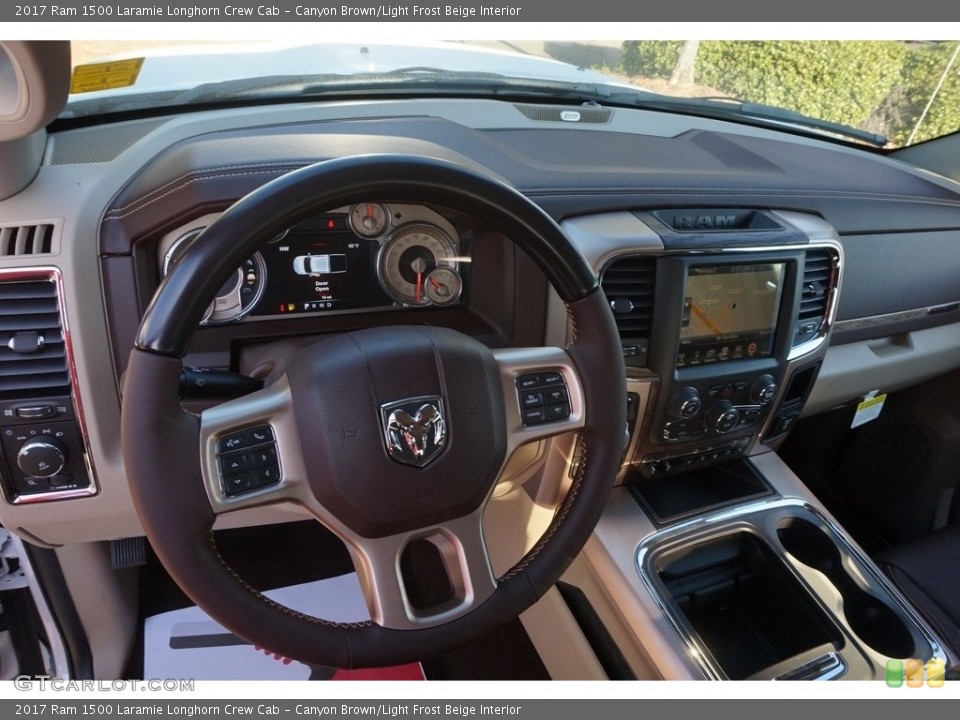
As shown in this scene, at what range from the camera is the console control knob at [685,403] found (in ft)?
4.61

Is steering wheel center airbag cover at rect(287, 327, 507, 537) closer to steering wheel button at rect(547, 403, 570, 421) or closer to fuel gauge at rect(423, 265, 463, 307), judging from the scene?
steering wheel button at rect(547, 403, 570, 421)

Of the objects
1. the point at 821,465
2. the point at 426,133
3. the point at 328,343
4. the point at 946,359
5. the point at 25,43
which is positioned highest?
the point at 25,43

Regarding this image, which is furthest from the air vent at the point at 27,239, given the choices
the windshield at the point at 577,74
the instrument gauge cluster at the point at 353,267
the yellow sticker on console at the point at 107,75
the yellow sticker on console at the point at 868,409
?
the yellow sticker on console at the point at 868,409

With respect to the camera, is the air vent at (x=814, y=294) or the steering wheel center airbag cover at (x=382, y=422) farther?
the air vent at (x=814, y=294)

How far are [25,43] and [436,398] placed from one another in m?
0.69

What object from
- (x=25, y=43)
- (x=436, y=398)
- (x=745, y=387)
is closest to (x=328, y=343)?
(x=436, y=398)

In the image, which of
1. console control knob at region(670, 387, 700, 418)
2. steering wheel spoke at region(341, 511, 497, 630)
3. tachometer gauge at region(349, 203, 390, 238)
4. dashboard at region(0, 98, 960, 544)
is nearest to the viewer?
steering wheel spoke at region(341, 511, 497, 630)

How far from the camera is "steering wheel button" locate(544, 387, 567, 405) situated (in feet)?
3.23

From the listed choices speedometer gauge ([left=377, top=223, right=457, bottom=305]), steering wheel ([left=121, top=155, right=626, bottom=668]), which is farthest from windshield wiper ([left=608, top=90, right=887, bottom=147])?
steering wheel ([left=121, top=155, right=626, bottom=668])

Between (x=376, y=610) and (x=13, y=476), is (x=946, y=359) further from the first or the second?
(x=13, y=476)

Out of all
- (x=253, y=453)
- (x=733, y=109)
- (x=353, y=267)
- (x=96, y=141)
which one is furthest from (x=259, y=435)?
(x=733, y=109)

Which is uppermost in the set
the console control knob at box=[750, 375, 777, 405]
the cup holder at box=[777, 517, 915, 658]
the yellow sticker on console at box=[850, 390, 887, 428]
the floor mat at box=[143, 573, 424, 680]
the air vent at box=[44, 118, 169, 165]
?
the air vent at box=[44, 118, 169, 165]

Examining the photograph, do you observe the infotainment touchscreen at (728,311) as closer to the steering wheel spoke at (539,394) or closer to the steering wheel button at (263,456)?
the steering wheel spoke at (539,394)

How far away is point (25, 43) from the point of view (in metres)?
0.86
